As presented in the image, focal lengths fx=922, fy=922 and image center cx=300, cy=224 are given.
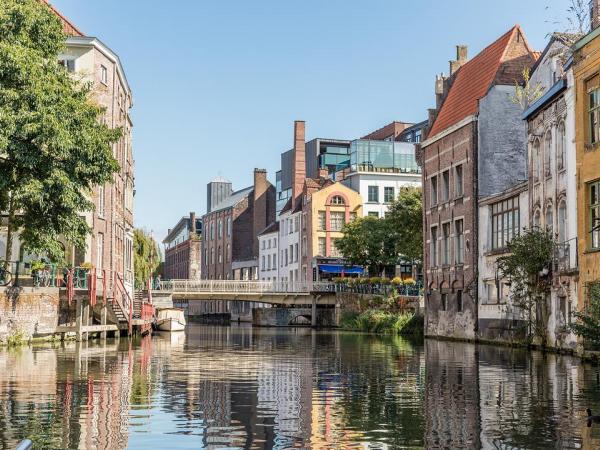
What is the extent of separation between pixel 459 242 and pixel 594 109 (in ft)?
71.9

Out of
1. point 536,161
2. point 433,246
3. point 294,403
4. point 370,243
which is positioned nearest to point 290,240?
point 370,243

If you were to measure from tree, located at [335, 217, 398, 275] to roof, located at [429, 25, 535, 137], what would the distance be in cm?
2297

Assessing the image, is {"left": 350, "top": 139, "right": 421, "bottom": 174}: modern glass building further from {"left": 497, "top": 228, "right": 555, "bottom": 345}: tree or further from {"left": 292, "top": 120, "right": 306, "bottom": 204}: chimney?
{"left": 497, "top": 228, "right": 555, "bottom": 345}: tree

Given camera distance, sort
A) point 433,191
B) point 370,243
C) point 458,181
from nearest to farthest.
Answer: point 458,181, point 433,191, point 370,243

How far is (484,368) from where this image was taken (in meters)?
27.6

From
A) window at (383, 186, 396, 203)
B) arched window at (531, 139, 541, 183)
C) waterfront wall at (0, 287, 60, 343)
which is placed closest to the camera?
waterfront wall at (0, 287, 60, 343)

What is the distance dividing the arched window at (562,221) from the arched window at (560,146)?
1.56 m

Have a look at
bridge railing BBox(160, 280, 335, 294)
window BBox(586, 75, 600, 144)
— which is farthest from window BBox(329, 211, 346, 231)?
window BBox(586, 75, 600, 144)

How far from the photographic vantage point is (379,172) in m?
95.6

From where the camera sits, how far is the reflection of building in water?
13.0m

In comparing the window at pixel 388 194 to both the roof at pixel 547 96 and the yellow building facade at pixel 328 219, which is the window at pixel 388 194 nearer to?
the yellow building facade at pixel 328 219

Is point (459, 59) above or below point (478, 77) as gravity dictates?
above

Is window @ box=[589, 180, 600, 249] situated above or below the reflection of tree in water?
above

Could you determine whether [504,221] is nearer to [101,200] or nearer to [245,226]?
[101,200]
